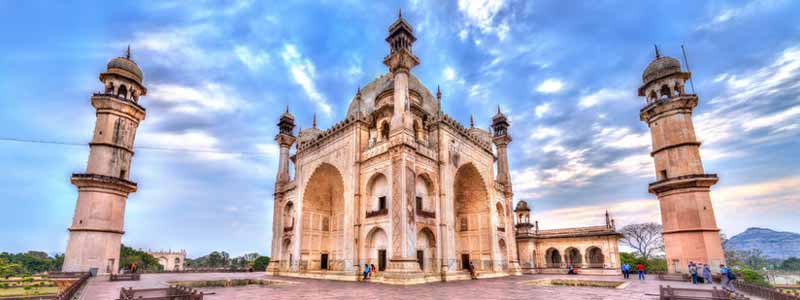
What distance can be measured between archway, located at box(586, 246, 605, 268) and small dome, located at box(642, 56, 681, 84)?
15307 millimetres

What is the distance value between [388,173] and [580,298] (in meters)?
12.8

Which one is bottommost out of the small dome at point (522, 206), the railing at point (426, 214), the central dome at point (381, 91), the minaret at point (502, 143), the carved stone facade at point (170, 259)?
the carved stone facade at point (170, 259)

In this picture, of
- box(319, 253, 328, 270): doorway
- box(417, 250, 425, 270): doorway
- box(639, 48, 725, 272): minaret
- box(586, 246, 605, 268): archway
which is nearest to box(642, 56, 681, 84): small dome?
box(639, 48, 725, 272): minaret

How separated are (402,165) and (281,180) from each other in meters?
16.0

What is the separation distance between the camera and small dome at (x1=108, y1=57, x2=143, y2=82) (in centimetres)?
2688

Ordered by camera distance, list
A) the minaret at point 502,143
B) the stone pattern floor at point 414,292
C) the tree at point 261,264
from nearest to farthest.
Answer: the stone pattern floor at point 414,292
the minaret at point 502,143
the tree at point 261,264

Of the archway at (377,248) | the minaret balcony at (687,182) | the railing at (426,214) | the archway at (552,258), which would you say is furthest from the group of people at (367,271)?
the archway at (552,258)

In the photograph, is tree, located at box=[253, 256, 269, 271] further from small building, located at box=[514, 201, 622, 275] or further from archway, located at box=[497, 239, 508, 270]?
small building, located at box=[514, 201, 622, 275]

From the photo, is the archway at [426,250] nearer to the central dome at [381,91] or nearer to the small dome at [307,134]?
the central dome at [381,91]

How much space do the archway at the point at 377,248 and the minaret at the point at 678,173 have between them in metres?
18.3

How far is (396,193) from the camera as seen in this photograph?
21.3 meters

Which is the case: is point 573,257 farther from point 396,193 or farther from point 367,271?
point 367,271

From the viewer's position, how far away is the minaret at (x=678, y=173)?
868 inches

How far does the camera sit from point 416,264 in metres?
20.1
